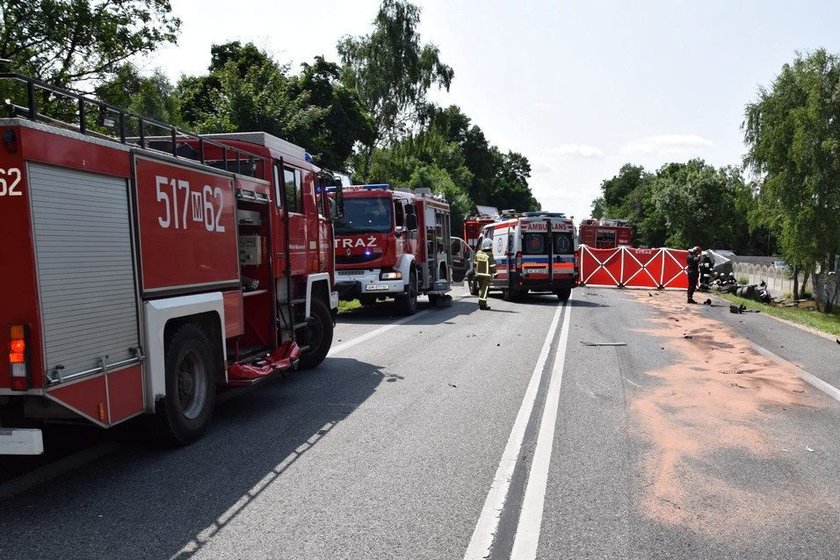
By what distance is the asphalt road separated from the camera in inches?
156

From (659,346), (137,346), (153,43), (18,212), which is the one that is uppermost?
(153,43)

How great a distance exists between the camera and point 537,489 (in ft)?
15.8

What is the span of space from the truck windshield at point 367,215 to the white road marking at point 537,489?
7.91m

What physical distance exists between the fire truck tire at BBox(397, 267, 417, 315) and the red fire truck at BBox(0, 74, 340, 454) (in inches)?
318

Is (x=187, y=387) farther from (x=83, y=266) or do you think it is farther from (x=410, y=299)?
(x=410, y=299)

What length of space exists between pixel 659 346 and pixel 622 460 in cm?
689

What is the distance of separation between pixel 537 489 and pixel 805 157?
85.0ft

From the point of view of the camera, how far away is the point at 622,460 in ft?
18.0

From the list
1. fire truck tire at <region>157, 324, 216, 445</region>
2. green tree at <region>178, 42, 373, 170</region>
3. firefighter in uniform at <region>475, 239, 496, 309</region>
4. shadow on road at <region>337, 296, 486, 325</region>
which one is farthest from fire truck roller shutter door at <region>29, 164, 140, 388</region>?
green tree at <region>178, 42, 373, 170</region>

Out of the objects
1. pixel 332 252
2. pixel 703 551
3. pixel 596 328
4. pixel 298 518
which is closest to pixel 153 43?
pixel 332 252

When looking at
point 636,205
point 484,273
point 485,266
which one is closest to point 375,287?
point 484,273

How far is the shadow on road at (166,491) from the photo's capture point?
389 centimetres

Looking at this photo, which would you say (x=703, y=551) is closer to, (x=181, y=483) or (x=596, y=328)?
(x=181, y=483)

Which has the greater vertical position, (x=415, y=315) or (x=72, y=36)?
(x=72, y=36)
